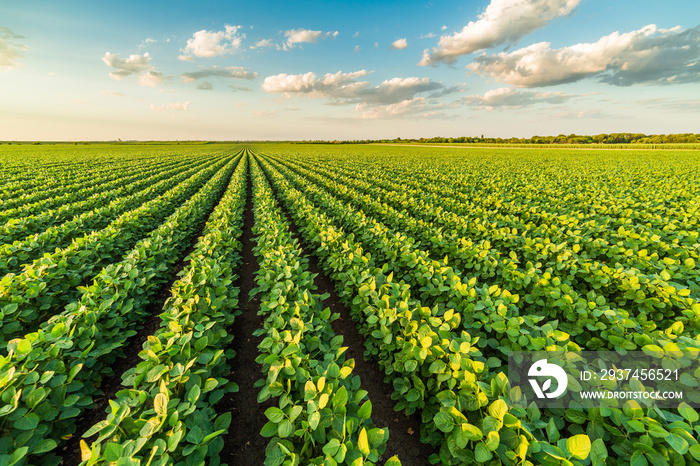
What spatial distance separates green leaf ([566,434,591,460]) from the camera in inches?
66.3

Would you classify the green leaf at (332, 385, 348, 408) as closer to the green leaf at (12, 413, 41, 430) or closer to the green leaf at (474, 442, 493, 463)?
the green leaf at (474, 442, 493, 463)

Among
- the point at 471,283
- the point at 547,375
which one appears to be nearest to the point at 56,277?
the point at 471,283

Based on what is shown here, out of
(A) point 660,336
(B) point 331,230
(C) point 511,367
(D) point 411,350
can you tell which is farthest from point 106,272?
(A) point 660,336

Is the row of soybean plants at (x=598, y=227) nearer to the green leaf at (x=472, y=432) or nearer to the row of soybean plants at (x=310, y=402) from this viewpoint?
the green leaf at (x=472, y=432)

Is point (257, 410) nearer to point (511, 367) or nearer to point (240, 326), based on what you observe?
point (240, 326)

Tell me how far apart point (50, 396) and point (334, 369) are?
2838 millimetres

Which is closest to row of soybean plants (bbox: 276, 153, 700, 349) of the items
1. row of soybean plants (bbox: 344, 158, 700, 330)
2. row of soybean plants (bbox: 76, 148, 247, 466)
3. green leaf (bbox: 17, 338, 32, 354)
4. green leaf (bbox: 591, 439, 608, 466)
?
row of soybean plants (bbox: 344, 158, 700, 330)

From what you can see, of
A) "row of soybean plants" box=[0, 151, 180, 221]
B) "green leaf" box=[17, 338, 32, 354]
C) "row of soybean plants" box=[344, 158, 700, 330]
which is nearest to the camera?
"green leaf" box=[17, 338, 32, 354]

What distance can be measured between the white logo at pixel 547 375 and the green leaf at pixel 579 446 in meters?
0.78

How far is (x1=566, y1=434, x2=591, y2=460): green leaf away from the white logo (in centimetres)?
78

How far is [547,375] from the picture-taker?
2561 mm

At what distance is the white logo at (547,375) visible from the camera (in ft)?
7.97

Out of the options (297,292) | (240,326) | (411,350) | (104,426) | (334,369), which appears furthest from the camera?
(240,326)

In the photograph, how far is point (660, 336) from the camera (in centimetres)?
296
